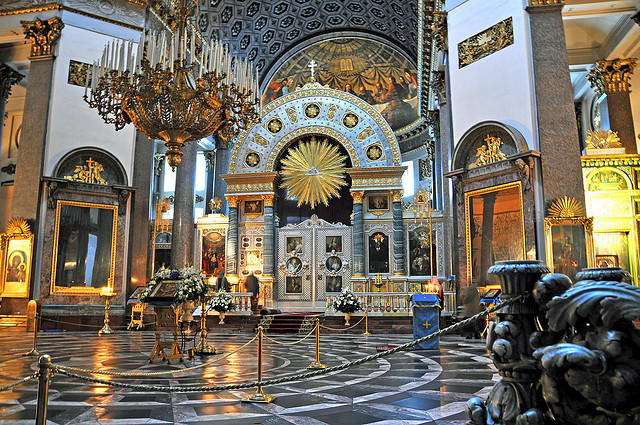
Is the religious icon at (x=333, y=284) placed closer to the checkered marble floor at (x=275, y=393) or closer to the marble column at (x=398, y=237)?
the marble column at (x=398, y=237)

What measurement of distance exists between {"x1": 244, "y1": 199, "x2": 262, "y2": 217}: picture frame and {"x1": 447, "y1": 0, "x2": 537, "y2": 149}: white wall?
10772mm

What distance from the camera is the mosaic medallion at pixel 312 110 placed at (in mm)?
21906

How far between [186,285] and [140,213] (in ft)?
28.1

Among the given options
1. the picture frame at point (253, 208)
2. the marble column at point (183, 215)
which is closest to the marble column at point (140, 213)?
the marble column at point (183, 215)

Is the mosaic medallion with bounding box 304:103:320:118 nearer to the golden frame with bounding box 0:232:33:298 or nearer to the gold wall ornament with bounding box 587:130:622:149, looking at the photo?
the gold wall ornament with bounding box 587:130:622:149

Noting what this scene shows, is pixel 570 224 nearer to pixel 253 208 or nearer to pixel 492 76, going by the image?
pixel 492 76

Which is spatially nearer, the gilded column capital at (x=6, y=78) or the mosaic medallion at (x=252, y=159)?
the gilded column capital at (x=6, y=78)

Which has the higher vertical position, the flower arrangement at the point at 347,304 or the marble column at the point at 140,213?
the marble column at the point at 140,213

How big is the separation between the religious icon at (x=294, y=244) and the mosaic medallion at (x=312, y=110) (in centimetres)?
552

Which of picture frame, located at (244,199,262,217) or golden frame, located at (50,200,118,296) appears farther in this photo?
picture frame, located at (244,199,262,217)

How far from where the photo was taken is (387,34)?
84.2 feet

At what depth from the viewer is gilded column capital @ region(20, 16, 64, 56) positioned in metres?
15.0

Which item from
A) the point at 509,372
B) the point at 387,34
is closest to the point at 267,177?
the point at 387,34

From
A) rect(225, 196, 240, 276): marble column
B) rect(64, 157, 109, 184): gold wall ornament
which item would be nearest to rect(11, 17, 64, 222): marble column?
rect(64, 157, 109, 184): gold wall ornament
